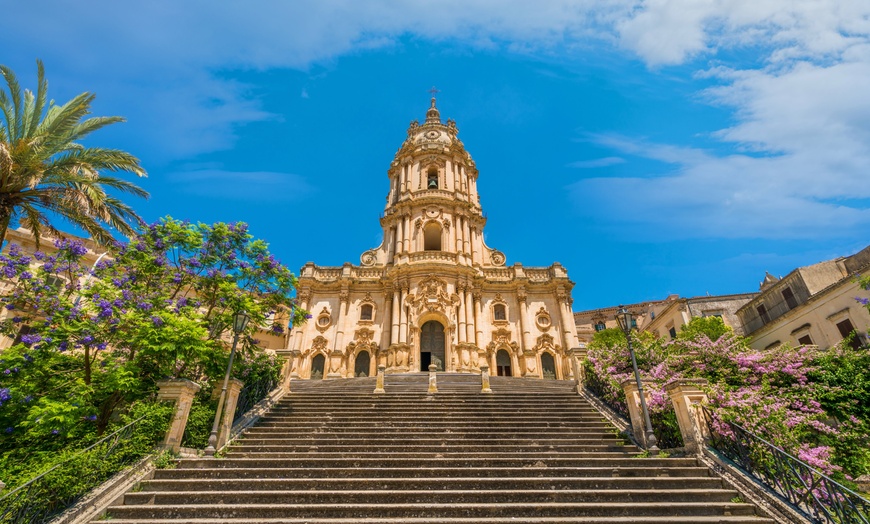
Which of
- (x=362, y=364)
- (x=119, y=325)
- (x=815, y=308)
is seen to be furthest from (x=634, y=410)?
(x=362, y=364)

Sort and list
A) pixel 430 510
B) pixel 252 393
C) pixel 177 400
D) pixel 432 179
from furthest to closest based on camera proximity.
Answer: pixel 432 179, pixel 252 393, pixel 177 400, pixel 430 510

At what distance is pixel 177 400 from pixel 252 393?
12.0 feet

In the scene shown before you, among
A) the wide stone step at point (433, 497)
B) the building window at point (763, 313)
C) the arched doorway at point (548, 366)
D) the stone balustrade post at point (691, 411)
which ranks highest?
the building window at point (763, 313)

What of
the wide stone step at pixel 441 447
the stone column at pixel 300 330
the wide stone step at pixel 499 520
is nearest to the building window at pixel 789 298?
the wide stone step at pixel 441 447

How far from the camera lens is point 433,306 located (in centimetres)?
2834

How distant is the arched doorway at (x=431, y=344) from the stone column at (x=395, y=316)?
1834mm

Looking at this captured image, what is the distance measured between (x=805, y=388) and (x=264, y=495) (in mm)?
16692

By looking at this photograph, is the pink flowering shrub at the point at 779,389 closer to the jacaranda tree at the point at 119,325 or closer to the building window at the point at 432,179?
the jacaranda tree at the point at 119,325

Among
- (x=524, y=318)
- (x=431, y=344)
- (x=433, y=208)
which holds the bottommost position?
(x=431, y=344)

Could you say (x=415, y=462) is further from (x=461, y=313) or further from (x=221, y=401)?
(x=461, y=313)

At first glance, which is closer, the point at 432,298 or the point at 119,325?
the point at 119,325

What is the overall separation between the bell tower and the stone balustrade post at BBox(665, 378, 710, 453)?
20.9m

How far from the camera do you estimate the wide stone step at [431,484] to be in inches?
Result: 324

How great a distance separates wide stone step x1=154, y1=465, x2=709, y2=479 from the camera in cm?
877
